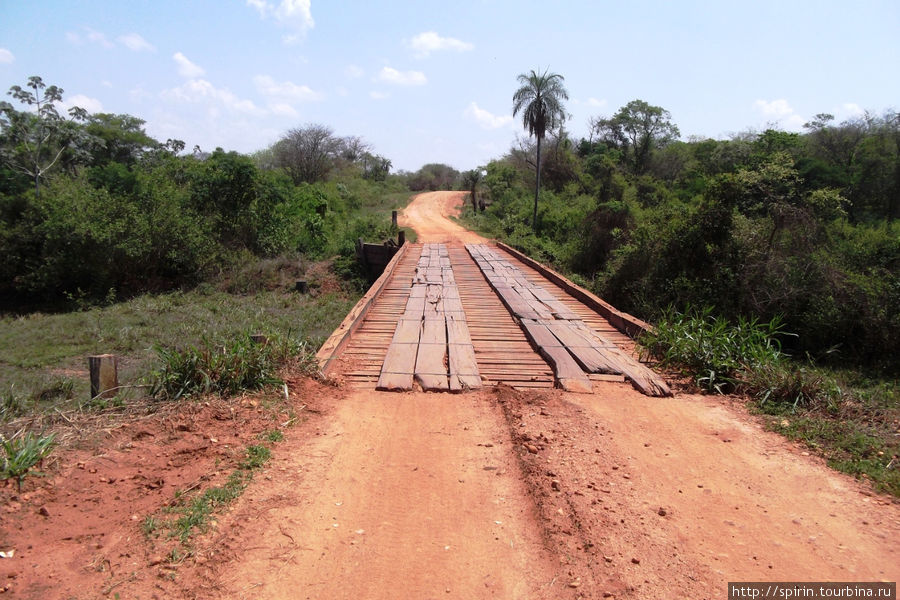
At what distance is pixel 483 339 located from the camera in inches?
281

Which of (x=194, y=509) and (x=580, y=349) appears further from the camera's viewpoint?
(x=580, y=349)

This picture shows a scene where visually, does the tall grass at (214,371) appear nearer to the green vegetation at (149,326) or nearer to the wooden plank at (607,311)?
the green vegetation at (149,326)

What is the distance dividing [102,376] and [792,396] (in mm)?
6063

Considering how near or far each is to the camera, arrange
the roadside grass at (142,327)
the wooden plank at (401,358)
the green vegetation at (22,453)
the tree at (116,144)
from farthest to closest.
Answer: the tree at (116,144), the roadside grass at (142,327), the wooden plank at (401,358), the green vegetation at (22,453)

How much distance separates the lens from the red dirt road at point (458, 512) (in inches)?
102

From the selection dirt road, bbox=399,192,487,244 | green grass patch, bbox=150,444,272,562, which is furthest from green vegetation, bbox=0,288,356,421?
dirt road, bbox=399,192,487,244

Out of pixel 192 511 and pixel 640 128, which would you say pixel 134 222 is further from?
pixel 640 128

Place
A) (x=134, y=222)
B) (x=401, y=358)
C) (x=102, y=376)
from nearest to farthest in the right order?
(x=102, y=376) < (x=401, y=358) < (x=134, y=222)

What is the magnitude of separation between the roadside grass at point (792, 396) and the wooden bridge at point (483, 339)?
0.49 meters

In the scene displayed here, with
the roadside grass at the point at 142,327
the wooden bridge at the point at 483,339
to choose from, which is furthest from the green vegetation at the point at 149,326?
the wooden bridge at the point at 483,339

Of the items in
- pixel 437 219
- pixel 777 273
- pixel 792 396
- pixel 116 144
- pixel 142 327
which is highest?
pixel 116 144

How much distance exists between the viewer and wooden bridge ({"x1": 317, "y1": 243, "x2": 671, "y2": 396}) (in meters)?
5.57

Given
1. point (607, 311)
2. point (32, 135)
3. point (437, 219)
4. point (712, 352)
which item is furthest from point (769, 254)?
point (32, 135)

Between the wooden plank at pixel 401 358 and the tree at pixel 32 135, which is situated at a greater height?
the tree at pixel 32 135
